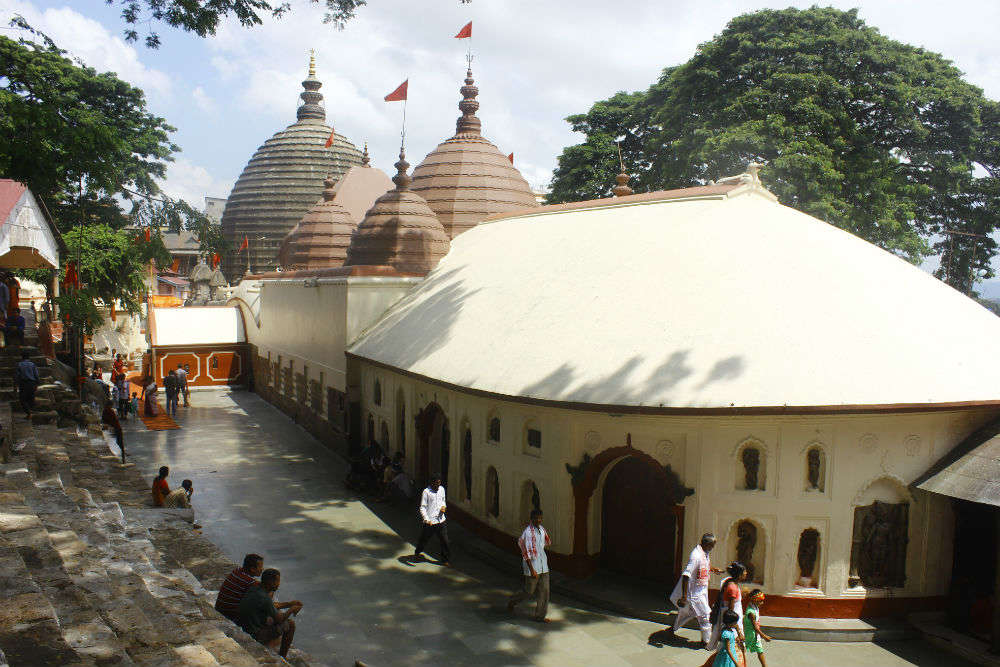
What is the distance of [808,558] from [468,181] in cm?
1993

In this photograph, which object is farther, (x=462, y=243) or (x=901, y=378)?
(x=462, y=243)

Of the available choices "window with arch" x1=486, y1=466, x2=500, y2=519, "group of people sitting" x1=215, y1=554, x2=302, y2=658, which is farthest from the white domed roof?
"group of people sitting" x1=215, y1=554, x2=302, y2=658

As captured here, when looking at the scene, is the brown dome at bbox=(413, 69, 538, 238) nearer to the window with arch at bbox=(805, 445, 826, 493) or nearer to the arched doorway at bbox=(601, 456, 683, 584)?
the arched doorway at bbox=(601, 456, 683, 584)

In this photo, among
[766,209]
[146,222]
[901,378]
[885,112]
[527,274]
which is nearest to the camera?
[901,378]

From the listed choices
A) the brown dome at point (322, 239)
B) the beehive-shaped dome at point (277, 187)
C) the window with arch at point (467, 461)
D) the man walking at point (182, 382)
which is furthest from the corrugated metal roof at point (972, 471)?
the beehive-shaped dome at point (277, 187)

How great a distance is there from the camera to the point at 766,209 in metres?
14.2

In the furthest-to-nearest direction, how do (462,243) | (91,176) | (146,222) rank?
(462,243) → (146,222) → (91,176)

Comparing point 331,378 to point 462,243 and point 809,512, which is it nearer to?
point 462,243

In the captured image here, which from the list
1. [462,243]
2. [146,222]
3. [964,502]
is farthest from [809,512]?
[146,222]

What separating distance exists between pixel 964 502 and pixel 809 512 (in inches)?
86.0

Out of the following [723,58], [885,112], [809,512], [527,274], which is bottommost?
[809,512]

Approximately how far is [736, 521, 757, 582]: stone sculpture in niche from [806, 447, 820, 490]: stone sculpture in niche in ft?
3.29

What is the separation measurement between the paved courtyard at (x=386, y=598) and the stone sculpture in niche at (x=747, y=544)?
3.57 feet

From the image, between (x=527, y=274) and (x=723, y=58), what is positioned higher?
(x=723, y=58)
